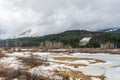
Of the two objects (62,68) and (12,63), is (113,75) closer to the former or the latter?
(62,68)

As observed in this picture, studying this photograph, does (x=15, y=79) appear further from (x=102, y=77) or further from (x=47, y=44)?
(x=47, y=44)

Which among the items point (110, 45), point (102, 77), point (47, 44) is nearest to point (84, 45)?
point (110, 45)

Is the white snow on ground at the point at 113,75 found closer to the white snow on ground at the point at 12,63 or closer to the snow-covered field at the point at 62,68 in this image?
the snow-covered field at the point at 62,68

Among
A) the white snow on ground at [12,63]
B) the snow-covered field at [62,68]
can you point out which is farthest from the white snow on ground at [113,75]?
the white snow on ground at [12,63]

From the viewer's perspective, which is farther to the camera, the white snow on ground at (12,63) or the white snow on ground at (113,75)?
the white snow on ground at (12,63)

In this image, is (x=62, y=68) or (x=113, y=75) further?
(x=62, y=68)

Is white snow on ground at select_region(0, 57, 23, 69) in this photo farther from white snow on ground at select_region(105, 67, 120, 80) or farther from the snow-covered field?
white snow on ground at select_region(105, 67, 120, 80)

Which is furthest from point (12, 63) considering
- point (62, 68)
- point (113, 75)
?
point (113, 75)

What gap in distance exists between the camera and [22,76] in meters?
25.3

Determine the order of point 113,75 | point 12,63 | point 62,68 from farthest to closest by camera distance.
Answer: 1. point 12,63
2. point 62,68
3. point 113,75

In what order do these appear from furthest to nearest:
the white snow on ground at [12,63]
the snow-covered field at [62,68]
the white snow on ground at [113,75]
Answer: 1. the white snow on ground at [12,63]
2. the white snow on ground at [113,75]
3. the snow-covered field at [62,68]

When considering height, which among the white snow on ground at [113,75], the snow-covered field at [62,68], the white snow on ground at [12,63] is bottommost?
the white snow on ground at [113,75]

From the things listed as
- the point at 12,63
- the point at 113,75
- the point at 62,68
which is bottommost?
the point at 113,75

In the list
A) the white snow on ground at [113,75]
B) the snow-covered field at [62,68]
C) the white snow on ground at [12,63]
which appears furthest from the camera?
the white snow on ground at [12,63]
